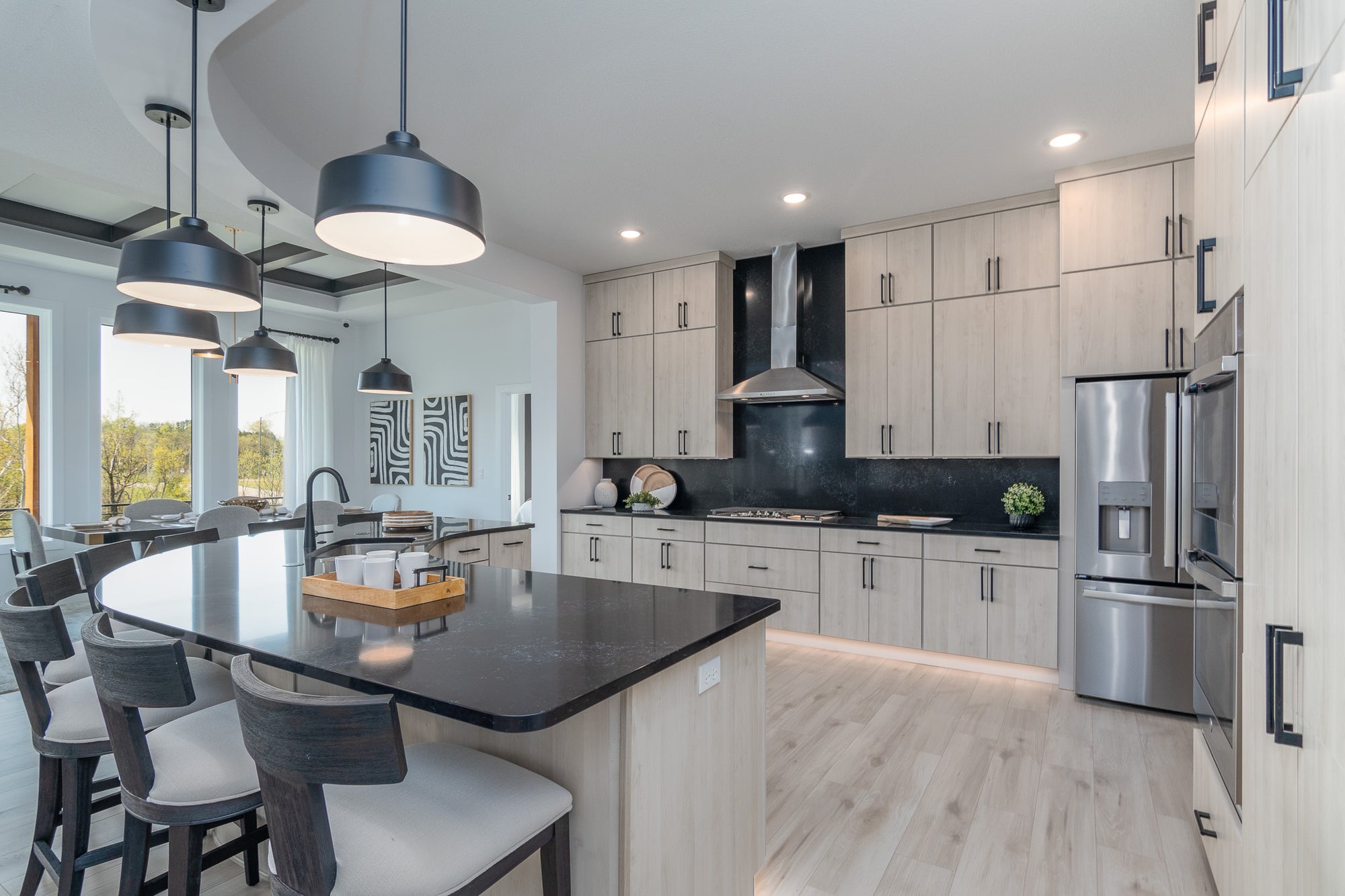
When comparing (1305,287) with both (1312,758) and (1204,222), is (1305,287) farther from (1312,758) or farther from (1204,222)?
(1204,222)

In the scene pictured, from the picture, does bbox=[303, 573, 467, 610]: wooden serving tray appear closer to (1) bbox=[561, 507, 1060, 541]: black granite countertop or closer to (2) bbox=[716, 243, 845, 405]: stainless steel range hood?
(1) bbox=[561, 507, 1060, 541]: black granite countertop

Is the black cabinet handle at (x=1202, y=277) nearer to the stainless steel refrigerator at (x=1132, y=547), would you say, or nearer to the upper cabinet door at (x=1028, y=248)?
the stainless steel refrigerator at (x=1132, y=547)

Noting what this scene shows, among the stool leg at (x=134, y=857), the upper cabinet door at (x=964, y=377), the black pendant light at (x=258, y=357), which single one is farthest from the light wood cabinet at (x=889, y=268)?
the stool leg at (x=134, y=857)

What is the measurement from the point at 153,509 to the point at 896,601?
5.52 m

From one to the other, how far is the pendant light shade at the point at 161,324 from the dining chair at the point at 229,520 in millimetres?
1990

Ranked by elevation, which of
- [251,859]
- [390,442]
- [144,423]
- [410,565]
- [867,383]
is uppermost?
[867,383]

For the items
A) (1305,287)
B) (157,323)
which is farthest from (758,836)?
(157,323)

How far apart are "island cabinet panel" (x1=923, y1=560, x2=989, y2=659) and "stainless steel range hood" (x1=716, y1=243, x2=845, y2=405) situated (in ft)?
4.55

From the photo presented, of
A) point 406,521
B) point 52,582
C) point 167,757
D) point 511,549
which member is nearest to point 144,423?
point 406,521

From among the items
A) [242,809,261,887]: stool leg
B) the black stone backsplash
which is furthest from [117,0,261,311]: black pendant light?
the black stone backsplash

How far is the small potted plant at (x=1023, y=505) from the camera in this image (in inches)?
152

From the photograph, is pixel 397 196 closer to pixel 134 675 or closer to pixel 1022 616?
pixel 134 675

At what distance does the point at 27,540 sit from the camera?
3.79 metres

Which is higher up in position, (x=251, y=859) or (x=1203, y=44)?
(x=1203, y=44)
